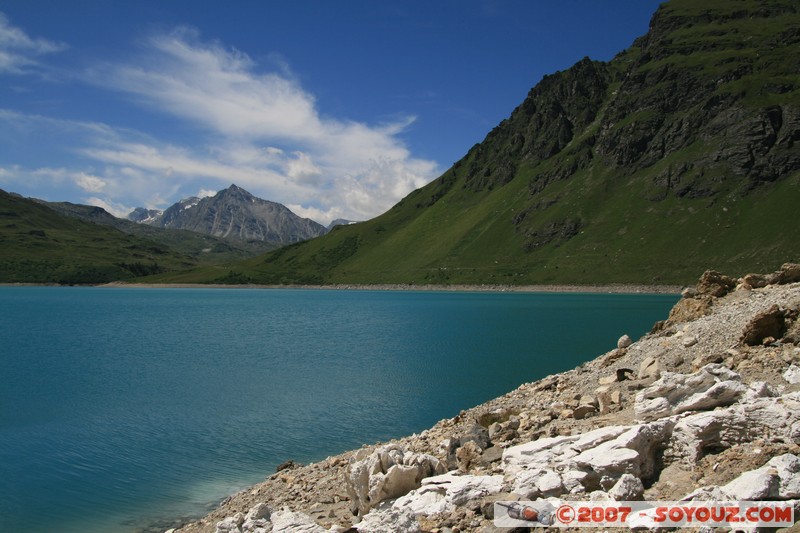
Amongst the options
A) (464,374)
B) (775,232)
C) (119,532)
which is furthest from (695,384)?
(775,232)

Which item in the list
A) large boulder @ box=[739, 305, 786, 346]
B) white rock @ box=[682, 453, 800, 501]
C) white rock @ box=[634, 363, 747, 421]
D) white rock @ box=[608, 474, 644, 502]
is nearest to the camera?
white rock @ box=[682, 453, 800, 501]

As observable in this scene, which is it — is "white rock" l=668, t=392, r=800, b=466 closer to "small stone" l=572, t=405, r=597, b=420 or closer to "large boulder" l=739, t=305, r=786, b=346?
"small stone" l=572, t=405, r=597, b=420

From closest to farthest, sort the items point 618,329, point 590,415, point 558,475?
point 558,475 → point 590,415 → point 618,329

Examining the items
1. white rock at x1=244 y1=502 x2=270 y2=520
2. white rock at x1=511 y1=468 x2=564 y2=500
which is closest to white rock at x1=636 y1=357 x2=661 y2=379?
white rock at x1=511 y1=468 x2=564 y2=500

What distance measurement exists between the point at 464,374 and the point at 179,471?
28.8 meters

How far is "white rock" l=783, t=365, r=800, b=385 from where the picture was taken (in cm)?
1582

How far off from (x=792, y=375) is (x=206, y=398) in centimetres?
3713

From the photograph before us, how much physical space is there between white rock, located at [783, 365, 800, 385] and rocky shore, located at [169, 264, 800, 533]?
41mm

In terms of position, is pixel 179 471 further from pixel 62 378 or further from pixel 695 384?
pixel 62 378

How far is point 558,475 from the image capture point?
1224 centimetres

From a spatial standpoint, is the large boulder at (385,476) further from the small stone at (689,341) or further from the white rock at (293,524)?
the small stone at (689,341)

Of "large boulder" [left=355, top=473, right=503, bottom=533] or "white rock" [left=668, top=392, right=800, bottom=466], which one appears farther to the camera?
"large boulder" [left=355, top=473, right=503, bottom=533]

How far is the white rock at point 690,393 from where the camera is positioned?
14.0 meters

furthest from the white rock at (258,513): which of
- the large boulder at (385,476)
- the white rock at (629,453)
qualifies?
the white rock at (629,453)
